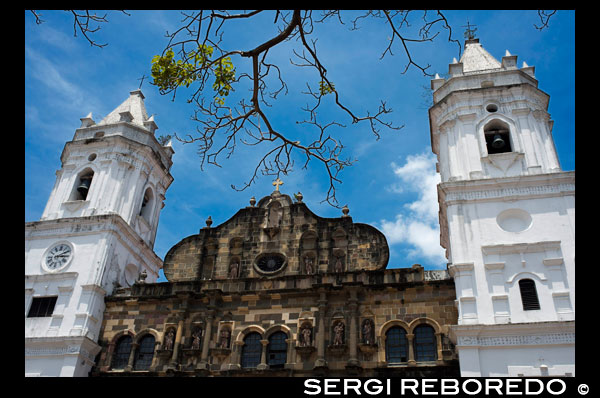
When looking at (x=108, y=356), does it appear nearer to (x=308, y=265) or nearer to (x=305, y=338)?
(x=305, y=338)

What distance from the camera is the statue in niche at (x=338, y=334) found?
18812 mm

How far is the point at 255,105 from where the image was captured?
806cm

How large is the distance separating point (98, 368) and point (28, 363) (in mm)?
2517

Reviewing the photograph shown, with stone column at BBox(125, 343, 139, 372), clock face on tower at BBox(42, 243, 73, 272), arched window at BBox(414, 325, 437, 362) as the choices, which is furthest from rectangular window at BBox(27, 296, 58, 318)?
arched window at BBox(414, 325, 437, 362)

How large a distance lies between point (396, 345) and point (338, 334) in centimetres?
198

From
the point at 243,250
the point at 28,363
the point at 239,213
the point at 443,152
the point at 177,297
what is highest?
the point at 443,152

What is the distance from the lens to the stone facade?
18625 millimetres

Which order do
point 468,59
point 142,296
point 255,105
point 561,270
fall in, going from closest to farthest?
point 255,105 → point 561,270 → point 142,296 → point 468,59

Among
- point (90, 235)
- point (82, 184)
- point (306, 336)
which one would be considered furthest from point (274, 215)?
point (82, 184)

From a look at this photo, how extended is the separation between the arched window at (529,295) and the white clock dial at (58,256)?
1727cm

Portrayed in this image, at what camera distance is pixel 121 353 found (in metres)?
20.7
